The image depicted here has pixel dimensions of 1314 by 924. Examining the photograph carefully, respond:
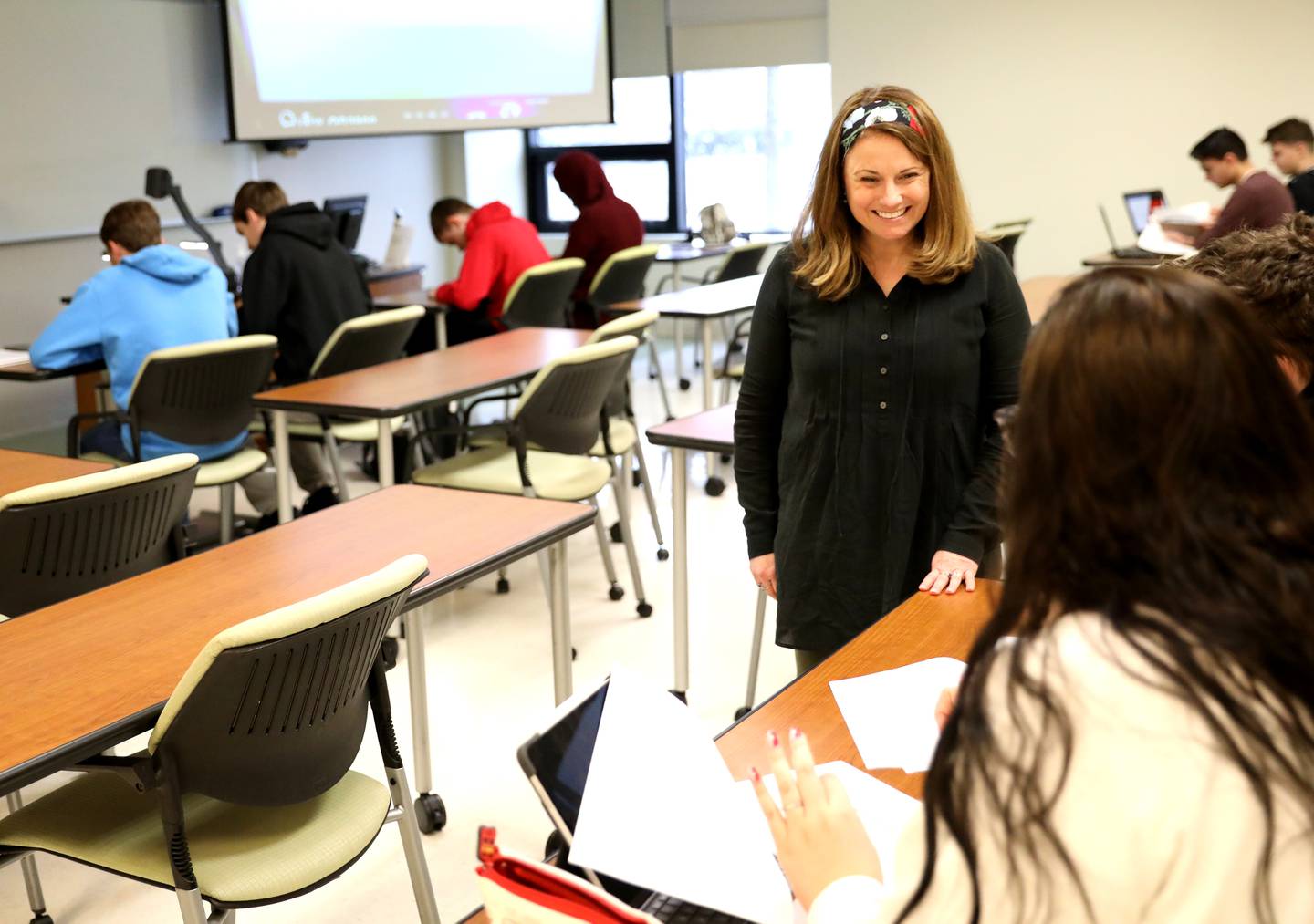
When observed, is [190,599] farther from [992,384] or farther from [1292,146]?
[1292,146]

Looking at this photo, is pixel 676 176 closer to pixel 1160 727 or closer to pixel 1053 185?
pixel 1053 185

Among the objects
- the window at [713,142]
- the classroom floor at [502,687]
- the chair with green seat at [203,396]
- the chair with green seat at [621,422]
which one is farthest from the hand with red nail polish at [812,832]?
the window at [713,142]

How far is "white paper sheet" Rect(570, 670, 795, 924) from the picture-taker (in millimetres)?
1084

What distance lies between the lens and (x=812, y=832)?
3.19ft

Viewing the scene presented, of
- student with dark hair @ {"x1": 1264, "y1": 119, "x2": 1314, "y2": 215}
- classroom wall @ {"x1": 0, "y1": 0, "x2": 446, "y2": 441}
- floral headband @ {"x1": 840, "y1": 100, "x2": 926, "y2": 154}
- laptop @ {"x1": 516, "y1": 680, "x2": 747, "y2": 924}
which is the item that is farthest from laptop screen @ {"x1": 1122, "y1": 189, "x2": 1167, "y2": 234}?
laptop @ {"x1": 516, "y1": 680, "x2": 747, "y2": 924}

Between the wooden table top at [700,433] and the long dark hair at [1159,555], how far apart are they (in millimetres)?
2136

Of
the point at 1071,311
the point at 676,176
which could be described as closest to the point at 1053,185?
the point at 676,176

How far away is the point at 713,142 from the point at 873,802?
25.6ft

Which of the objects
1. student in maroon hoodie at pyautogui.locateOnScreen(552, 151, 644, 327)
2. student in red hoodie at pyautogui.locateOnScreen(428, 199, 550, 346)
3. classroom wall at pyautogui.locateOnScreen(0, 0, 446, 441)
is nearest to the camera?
student in red hoodie at pyautogui.locateOnScreen(428, 199, 550, 346)

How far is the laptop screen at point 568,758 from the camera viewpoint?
3.67 ft

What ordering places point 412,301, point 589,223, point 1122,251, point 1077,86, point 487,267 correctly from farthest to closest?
1. point 1077,86
2. point 1122,251
3. point 589,223
4. point 412,301
5. point 487,267

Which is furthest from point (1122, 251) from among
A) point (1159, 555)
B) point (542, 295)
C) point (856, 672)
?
point (1159, 555)

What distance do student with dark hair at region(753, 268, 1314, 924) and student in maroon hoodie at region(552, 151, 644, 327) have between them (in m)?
5.33

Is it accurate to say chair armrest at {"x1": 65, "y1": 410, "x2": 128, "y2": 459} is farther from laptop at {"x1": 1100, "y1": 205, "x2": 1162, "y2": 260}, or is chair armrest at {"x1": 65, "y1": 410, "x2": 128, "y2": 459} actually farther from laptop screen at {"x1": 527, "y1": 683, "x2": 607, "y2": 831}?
laptop at {"x1": 1100, "y1": 205, "x2": 1162, "y2": 260}
